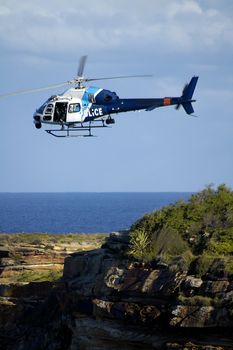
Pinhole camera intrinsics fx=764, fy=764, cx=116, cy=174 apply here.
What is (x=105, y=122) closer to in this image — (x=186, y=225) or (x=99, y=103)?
(x=99, y=103)

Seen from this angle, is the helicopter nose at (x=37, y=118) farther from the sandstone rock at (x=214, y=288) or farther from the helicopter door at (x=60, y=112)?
the sandstone rock at (x=214, y=288)

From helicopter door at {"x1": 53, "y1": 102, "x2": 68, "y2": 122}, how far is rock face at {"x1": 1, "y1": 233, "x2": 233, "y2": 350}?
786cm

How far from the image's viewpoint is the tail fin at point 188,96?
40.0 metres

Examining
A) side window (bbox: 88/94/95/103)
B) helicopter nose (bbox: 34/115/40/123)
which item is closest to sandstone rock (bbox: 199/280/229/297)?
side window (bbox: 88/94/95/103)

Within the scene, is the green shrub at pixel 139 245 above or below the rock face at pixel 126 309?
above

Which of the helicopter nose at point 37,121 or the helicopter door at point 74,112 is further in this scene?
the helicopter nose at point 37,121

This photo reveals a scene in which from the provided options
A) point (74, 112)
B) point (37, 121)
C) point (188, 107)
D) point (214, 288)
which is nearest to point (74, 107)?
point (74, 112)

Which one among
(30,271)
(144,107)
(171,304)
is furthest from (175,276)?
(30,271)

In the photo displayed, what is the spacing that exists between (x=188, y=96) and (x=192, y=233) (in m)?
10.4

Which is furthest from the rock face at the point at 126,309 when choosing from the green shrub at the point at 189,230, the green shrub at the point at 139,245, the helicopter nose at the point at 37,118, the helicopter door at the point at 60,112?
the helicopter nose at the point at 37,118

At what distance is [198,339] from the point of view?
27781 mm

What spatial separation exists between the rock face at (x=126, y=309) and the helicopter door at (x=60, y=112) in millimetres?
7860

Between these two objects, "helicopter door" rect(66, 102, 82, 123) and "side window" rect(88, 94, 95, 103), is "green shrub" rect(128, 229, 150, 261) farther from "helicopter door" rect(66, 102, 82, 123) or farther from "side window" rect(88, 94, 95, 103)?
"side window" rect(88, 94, 95, 103)

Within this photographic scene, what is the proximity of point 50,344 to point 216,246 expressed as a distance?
943 centimetres
